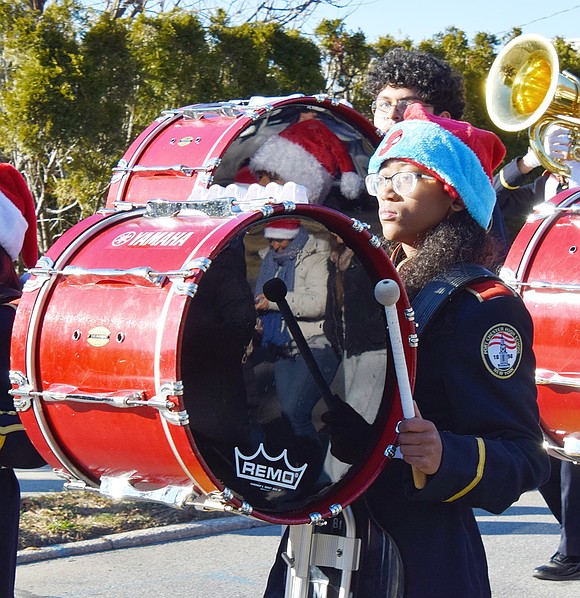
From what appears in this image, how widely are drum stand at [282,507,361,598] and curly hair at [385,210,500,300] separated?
1.54 ft

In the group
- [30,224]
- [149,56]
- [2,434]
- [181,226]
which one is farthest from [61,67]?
[181,226]

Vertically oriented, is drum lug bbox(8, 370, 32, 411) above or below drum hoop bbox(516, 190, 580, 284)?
below

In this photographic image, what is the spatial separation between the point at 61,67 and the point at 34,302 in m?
4.80

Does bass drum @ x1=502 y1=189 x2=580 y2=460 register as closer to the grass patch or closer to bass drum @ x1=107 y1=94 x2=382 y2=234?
bass drum @ x1=107 y1=94 x2=382 y2=234

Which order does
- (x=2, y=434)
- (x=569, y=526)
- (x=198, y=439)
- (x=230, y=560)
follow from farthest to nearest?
(x=230, y=560) → (x=569, y=526) → (x=2, y=434) → (x=198, y=439)

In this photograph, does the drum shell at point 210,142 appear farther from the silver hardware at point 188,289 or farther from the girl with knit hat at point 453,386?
the silver hardware at point 188,289

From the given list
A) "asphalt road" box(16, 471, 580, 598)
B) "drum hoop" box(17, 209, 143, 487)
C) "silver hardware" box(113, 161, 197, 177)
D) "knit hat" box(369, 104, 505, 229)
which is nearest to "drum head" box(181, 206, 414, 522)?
"knit hat" box(369, 104, 505, 229)

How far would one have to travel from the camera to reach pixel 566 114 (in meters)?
5.08

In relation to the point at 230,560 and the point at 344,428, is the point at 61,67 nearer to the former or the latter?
the point at 230,560

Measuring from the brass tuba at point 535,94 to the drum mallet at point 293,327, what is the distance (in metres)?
3.26

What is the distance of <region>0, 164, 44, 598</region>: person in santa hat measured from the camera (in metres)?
2.59

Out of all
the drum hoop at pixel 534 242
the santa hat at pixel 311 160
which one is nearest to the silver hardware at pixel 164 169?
the santa hat at pixel 311 160

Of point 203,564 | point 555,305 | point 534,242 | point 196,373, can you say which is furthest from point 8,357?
point 203,564

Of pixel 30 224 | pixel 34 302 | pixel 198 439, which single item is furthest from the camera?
pixel 30 224
